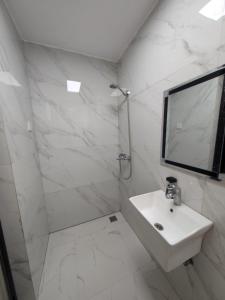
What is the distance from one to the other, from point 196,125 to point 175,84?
0.38 metres

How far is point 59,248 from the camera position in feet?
5.19

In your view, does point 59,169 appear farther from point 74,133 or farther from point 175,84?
point 175,84

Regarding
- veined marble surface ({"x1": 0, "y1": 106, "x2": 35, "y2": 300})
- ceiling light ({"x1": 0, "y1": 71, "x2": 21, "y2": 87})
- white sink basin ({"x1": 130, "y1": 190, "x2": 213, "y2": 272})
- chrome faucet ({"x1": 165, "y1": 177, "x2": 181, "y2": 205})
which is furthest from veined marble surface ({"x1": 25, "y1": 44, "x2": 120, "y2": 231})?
chrome faucet ({"x1": 165, "y1": 177, "x2": 181, "y2": 205})

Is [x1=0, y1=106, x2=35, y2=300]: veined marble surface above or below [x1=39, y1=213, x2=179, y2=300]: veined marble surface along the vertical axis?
above

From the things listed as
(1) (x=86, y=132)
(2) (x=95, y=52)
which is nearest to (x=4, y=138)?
(1) (x=86, y=132)

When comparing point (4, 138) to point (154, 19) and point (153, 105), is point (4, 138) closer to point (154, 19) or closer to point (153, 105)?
point (153, 105)

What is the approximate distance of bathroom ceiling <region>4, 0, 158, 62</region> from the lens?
105 centimetres

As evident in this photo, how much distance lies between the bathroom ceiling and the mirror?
0.85m

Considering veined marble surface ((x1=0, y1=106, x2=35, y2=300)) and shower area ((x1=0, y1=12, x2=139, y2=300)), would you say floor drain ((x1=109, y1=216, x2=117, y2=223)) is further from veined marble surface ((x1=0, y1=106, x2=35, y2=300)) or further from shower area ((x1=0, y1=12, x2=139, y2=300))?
veined marble surface ((x1=0, y1=106, x2=35, y2=300))

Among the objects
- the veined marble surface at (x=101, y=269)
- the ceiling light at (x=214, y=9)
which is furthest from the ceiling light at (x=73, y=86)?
the veined marble surface at (x=101, y=269)

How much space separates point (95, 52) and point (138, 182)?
5.94ft

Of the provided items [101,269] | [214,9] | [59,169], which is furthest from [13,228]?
[214,9]

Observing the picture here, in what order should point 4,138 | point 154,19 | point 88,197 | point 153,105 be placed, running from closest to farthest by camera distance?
point 4,138
point 154,19
point 153,105
point 88,197

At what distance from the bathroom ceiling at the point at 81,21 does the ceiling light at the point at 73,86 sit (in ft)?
1.29
